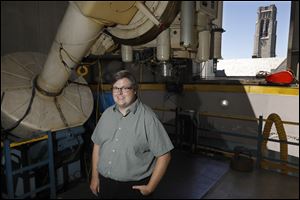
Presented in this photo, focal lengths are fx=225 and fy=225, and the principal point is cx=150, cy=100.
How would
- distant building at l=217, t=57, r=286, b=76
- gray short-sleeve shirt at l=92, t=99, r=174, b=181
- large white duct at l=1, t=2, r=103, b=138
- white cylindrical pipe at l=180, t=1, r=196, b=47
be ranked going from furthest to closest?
distant building at l=217, t=57, r=286, b=76 → large white duct at l=1, t=2, r=103, b=138 → white cylindrical pipe at l=180, t=1, r=196, b=47 → gray short-sleeve shirt at l=92, t=99, r=174, b=181

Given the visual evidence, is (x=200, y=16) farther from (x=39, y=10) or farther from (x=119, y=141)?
(x=39, y=10)

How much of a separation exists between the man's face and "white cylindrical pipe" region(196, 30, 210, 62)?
3.00 ft

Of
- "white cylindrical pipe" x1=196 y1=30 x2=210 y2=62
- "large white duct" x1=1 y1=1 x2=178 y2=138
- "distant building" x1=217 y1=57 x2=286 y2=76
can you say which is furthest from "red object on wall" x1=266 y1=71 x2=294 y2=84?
"large white duct" x1=1 y1=1 x2=178 y2=138

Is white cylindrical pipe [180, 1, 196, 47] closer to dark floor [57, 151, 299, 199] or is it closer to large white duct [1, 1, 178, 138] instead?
large white duct [1, 1, 178, 138]

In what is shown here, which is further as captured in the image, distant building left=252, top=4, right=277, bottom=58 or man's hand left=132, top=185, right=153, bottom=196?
distant building left=252, top=4, right=277, bottom=58

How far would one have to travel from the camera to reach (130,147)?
5.82 ft

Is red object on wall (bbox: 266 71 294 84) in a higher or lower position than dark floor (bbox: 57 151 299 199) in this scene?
higher

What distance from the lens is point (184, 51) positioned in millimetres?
2412

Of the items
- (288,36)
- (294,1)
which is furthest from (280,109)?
(294,1)

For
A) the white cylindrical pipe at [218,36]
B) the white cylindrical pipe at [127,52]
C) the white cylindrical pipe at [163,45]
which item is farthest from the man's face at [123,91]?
the white cylindrical pipe at [218,36]

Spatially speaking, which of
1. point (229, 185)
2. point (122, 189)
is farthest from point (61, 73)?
point (229, 185)

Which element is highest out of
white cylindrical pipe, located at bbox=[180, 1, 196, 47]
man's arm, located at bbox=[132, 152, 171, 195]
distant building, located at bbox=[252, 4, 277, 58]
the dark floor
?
distant building, located at bbox=[252, 4, 277, 58]

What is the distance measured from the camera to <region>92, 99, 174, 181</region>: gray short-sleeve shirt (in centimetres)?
178

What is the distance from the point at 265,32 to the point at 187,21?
316cm
